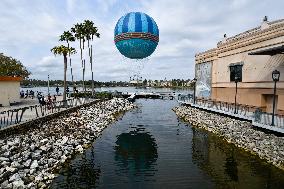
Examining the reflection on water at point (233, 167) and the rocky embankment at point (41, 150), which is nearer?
the rocky embankment at point (41, 150)

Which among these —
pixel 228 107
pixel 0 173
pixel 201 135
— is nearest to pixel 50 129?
pixel 0 173

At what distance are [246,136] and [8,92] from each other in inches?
1118

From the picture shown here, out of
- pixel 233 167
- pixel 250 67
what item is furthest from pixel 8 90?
pixel 233 167

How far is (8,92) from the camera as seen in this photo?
36750 millimetres

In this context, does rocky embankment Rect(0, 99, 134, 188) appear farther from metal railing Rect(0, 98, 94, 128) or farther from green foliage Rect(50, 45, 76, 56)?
green foliage Rect(50, 45, 76, 56)

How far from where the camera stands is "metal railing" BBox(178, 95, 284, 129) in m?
22.6

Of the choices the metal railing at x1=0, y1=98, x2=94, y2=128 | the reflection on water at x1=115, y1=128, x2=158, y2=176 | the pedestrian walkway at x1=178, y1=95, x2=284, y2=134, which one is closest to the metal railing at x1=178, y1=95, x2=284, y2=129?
the pedestrian walkway at x1=178, y1=95, x2=284, y2=134

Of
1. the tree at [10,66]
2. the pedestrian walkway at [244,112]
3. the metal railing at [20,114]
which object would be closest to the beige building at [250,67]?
the pedestrian walkway at [244,112]

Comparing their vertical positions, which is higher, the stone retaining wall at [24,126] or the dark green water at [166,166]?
the stone retaining wall at [24,126]

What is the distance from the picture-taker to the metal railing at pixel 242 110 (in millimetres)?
22641

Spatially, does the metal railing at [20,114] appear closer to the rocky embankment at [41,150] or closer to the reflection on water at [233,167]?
the rocky embankment at [41,150]

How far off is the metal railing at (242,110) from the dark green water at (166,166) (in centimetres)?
334

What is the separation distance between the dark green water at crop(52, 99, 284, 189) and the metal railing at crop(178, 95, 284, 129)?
3343mm

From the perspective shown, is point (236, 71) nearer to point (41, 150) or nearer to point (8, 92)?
point (41, 150)
